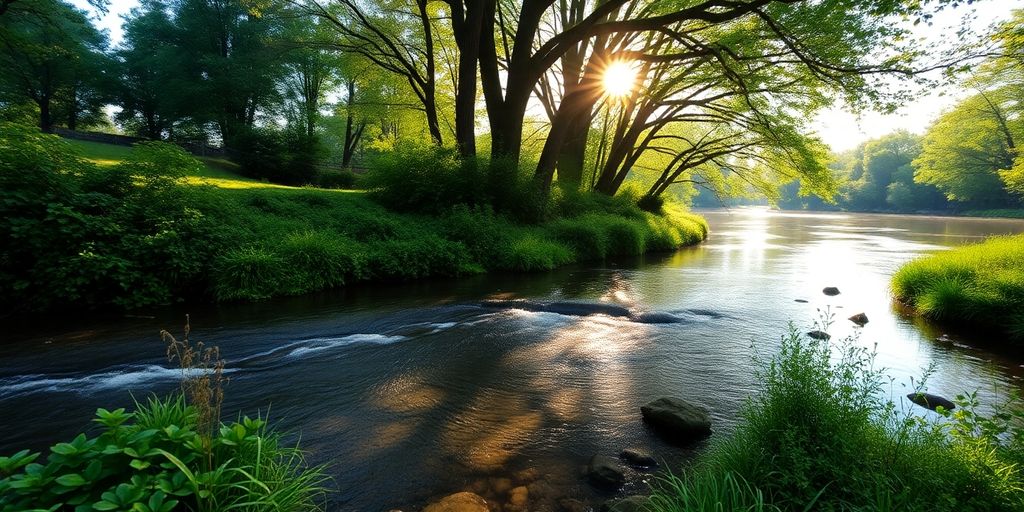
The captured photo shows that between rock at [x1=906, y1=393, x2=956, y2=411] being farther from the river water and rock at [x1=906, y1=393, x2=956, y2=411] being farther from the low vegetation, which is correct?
the low vegetation

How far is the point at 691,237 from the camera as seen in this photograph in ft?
89.1

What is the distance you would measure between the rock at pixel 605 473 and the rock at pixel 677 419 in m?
0.89

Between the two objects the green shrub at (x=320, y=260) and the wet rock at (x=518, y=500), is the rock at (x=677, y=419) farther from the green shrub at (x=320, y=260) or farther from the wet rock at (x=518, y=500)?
the green shrub at (x=320, y=260)

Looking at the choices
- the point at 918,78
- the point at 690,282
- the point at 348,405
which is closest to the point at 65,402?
the point at 348,405

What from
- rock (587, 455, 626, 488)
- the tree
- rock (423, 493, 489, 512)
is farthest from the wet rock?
the tree

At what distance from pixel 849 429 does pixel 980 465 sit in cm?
65

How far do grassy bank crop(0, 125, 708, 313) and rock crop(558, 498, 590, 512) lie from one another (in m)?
8.35

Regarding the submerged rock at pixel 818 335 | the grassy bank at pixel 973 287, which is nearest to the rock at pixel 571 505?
the submerged rock at pixel 818 335

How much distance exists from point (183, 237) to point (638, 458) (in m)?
9.55

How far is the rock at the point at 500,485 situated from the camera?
3524 mm

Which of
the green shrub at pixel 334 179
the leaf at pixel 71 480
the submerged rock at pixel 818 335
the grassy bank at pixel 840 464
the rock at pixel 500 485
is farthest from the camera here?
the green shrub at pixel 334 179

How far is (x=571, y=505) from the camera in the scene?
11.1 ft

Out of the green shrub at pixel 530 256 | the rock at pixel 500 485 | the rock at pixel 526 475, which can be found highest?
the green shrub at pixel 530 256

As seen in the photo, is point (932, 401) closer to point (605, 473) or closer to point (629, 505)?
point (605, 473)
